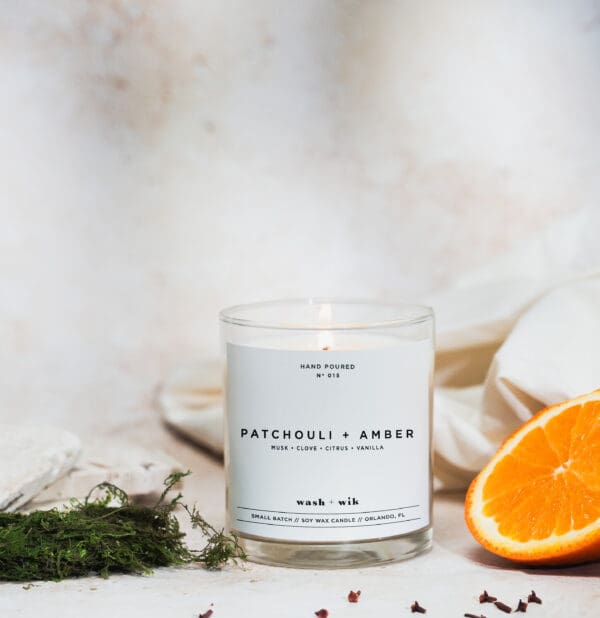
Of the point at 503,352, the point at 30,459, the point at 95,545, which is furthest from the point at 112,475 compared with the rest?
the point at 503,352

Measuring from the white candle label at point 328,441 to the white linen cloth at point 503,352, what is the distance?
17cm

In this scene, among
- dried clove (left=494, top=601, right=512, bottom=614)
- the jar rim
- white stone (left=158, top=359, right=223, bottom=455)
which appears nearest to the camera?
dried clove (left=494, top=601, right=512, bottom=614)

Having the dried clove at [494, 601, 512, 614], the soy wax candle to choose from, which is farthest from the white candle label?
the dried clove at [494, 601, 512, 614]

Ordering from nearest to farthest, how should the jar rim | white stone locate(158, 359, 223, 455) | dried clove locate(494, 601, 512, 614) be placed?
dried clove locate(494, 601, 512, 614)
the jar rim
white stone locate(158, 359, 223, 455)

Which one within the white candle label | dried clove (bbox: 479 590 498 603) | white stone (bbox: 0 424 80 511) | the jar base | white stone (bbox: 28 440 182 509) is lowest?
white stone (bbox: 28 440 182 509)

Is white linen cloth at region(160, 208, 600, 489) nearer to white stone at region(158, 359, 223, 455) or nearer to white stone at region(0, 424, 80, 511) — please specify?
white stone at region(158, 359, 223, 455)

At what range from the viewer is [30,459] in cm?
83

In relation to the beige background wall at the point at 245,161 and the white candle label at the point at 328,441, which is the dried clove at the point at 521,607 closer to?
the white candle label at the point at 328,441

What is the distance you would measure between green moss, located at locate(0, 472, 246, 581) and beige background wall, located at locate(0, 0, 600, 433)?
43 cm

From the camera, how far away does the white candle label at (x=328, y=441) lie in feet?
2.36

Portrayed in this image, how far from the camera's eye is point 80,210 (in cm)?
116

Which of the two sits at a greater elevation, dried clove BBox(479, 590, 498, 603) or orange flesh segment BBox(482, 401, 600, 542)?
orange flesh segment BBox(482, 401, 600, 542)

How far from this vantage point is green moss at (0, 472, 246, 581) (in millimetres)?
692

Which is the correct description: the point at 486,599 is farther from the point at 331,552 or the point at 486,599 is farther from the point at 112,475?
the point at 112,475
